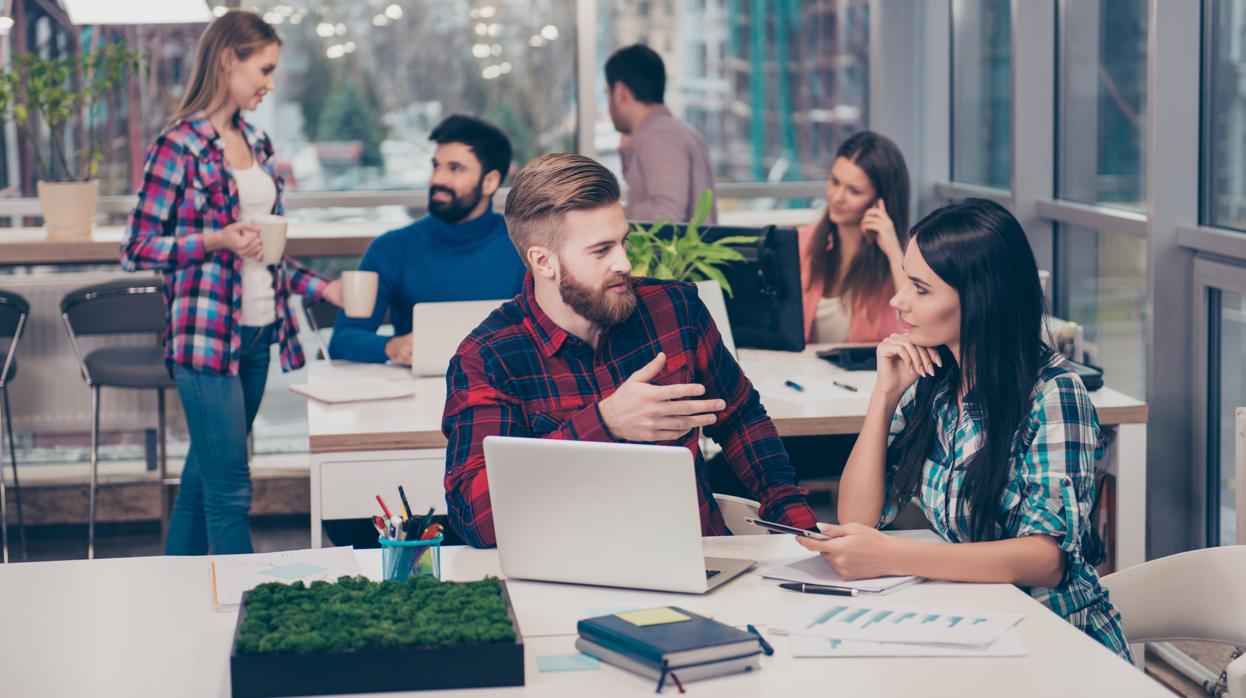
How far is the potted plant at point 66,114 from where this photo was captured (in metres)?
4.72

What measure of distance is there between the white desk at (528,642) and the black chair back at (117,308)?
242 cm

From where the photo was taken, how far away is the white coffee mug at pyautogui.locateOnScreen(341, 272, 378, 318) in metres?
3.29

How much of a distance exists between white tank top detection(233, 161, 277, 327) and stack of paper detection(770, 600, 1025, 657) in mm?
2036

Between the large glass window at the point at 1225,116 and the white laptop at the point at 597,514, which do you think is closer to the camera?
the white laptop at the point at 597,514

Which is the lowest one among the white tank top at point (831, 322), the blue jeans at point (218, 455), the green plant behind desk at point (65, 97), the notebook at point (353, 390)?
the blue jeans at point (218, 455)

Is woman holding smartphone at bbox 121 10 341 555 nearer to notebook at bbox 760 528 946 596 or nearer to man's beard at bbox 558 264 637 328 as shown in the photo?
man's beard at bbox 558 264 637 328

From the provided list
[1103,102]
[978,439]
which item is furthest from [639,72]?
[978,439]

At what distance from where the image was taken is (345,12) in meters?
5.42

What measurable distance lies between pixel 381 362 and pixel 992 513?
1904 mm

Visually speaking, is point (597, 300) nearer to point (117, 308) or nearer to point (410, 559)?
point (410, 559)

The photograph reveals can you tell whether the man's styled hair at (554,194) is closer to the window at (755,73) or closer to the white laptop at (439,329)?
the white laptop at (439,329)

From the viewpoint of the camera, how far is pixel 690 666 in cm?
154

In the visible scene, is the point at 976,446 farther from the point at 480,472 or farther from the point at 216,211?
the point at 216,211

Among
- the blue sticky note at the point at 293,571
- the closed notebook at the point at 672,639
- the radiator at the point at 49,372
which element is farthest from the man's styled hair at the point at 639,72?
the closed notebook at the point at 672,639
